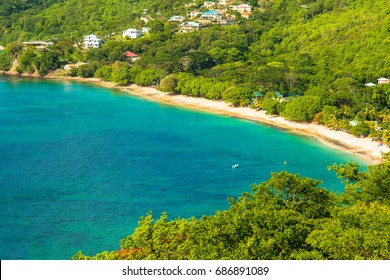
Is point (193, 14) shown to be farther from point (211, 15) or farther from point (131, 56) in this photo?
point (131, 56)

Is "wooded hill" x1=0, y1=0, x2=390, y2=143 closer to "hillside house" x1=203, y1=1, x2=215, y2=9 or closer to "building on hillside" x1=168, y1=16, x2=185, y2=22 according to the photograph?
"hillside house" x1=203, y1=1, x2=215, y2=9

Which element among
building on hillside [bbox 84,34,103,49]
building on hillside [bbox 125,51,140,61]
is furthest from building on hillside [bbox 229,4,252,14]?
building on hillside [bbox 125,51,140,61]

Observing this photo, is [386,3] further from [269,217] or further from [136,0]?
[269,217]

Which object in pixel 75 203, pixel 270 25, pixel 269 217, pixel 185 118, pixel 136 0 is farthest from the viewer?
pixel 136 0

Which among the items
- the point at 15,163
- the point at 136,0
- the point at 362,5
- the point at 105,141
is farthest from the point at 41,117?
the point at 136,0

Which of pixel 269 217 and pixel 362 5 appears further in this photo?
pixel 362 5

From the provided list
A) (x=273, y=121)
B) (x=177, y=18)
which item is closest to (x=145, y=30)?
(x=177, y=18)

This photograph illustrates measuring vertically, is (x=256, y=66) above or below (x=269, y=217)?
below
